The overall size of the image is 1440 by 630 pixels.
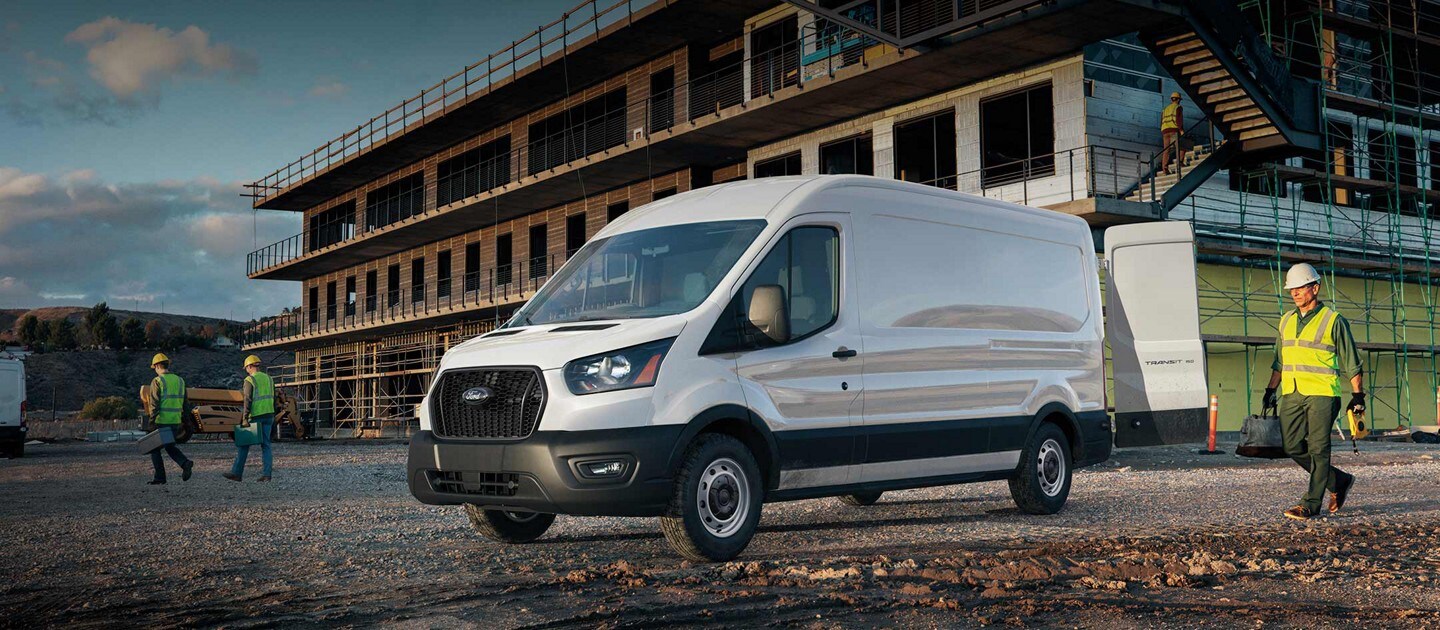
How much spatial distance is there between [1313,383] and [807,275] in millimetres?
3954

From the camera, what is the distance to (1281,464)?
1609cm

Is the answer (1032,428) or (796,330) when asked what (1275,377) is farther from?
(796,330)

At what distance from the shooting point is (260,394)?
15.3m

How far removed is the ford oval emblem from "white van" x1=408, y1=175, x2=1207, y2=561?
0.01 m

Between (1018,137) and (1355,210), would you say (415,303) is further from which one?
(1355,210)

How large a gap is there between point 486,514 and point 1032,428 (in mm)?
3990

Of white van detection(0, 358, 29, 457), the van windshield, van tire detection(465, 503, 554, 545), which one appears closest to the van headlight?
the van windshield

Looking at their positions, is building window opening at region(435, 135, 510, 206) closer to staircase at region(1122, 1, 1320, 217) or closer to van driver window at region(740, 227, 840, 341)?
staircase at region(1122, 1, 1320, 217)

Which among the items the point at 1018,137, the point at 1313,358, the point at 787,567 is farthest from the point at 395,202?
the point at 787,567

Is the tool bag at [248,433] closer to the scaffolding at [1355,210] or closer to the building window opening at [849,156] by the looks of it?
the building window opening at [849,156]

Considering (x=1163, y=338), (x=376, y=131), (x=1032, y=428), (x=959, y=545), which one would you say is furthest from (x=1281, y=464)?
(x=376, y=131)

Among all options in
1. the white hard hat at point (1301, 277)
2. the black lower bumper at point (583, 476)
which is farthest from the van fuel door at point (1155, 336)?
the black lower bumper at point (583, 476)

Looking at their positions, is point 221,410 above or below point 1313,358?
below

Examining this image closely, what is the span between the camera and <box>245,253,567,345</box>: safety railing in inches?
1422
